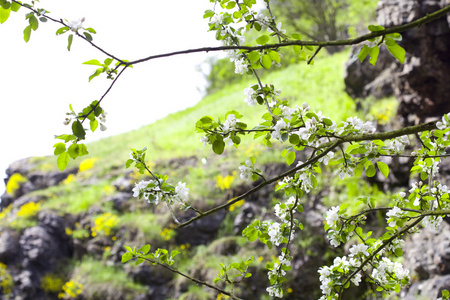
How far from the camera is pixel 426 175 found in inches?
59.9

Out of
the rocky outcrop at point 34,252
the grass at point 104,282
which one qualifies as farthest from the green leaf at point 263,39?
the rocky outcrop at point 34,252

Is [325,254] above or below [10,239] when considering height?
above

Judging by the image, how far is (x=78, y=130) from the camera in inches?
37.9

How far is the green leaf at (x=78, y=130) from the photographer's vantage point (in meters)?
0.96

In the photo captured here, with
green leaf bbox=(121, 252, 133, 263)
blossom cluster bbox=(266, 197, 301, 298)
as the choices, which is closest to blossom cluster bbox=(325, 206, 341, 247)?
blossom cluster bbox=(266, 197, 301, 298)

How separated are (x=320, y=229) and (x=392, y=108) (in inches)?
87.4

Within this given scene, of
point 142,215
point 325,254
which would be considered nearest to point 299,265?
point 325,254

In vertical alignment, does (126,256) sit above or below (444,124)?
below

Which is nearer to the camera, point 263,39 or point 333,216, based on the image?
point 263,39

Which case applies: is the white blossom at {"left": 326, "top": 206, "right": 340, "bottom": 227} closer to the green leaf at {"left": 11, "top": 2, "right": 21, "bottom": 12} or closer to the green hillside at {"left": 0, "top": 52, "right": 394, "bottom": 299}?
the green leaf at {"left": 11, "top": 2, "right": 21, "bottom": 12}

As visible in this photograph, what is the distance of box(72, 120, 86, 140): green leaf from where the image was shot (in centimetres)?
96

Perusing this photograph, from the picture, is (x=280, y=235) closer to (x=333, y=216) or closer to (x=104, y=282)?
(x=333, y=216)

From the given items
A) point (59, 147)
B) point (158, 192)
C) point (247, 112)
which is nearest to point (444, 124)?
point (158, 192)

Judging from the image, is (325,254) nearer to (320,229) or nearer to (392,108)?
(320,229)
